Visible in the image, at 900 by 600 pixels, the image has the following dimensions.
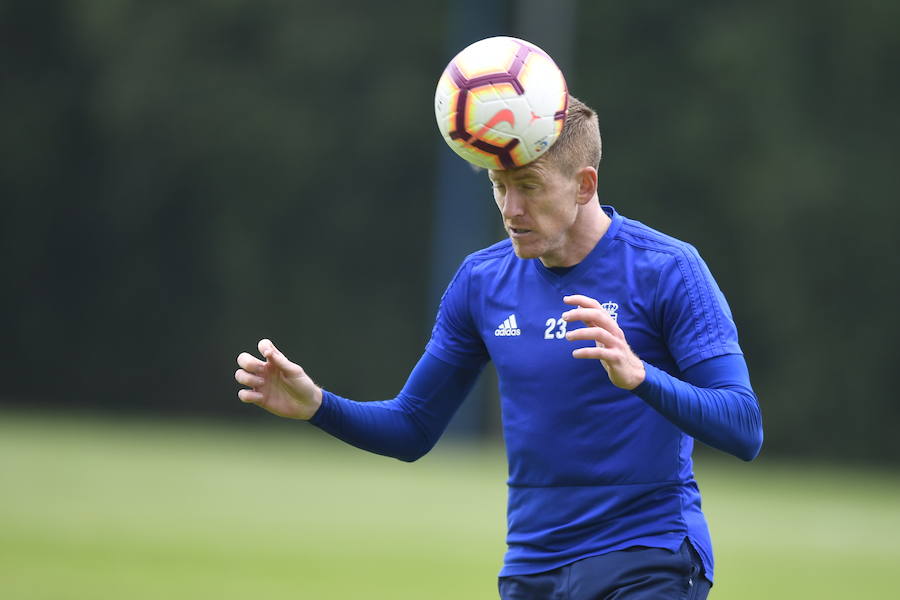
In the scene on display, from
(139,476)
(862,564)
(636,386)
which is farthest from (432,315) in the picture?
(636,386)

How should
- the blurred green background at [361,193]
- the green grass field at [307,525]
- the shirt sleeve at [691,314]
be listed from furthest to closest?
the blurred green background at [361,193] < the green grass field at [307,525] < the shirt sleeve at [691,314]

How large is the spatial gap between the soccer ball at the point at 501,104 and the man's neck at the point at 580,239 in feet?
0.99

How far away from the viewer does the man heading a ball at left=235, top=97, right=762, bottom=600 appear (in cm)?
437

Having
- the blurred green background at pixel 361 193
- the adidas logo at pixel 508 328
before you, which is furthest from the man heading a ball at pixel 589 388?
the blurred green background at pixel 361 193

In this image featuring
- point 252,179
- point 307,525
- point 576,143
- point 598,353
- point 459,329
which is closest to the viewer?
point 598,353

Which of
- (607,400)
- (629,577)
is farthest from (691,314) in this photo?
(629,577)

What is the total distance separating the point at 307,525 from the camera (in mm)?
14359

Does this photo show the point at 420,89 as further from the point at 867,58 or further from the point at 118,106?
the point at 867,58

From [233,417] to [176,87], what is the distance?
26.9 feet

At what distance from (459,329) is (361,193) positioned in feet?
102

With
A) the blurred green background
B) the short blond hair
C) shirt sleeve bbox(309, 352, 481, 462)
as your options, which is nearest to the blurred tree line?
the blurred green background

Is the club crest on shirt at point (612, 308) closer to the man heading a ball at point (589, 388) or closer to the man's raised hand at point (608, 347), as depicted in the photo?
the man heading a ball at point (589, 388)

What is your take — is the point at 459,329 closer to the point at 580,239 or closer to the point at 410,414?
the point at 410,414

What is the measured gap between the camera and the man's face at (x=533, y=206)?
446cm
